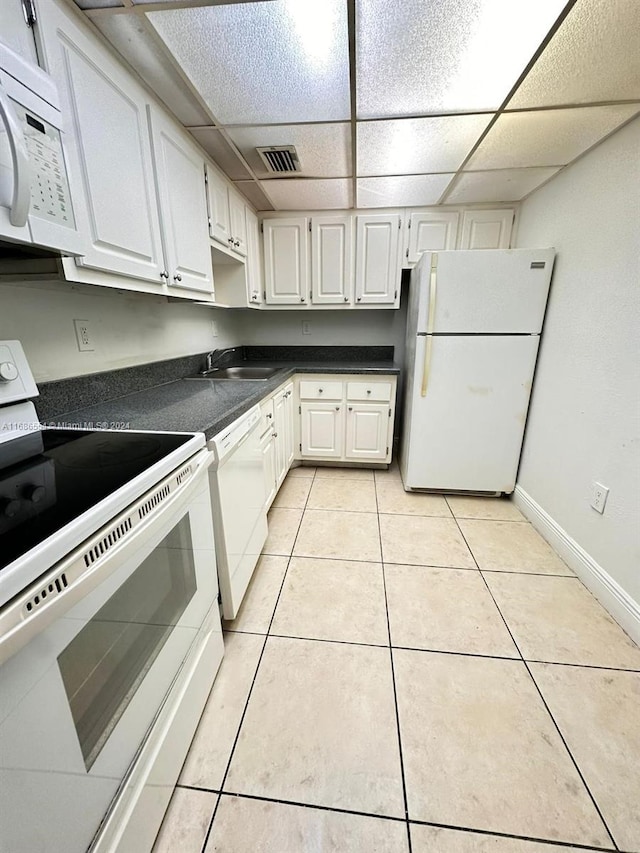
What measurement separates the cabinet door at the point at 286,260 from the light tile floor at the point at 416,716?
2003 mm

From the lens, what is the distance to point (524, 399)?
2.22m

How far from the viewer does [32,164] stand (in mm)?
783

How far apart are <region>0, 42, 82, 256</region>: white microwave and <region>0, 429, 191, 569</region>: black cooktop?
51 centimetres

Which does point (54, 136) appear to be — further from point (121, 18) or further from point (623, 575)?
point (623, 575)

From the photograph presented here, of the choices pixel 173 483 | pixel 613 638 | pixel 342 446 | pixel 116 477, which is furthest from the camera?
pixel 342 446

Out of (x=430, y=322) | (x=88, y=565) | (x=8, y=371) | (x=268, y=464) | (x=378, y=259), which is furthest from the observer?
(x=378, y=259)

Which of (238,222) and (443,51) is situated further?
(238,222)

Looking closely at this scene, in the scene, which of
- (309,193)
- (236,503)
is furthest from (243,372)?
(236,503)

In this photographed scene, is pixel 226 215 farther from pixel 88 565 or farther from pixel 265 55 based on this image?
pixel 88 565

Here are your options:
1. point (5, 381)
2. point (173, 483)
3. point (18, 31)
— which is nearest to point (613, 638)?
point (173, 483)

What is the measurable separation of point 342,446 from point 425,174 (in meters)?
1.91

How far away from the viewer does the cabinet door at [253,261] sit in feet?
8.01

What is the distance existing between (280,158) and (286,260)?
0.88m

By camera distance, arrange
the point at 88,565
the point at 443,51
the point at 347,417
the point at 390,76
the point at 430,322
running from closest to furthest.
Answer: the point at 88,565, the point at 443,51, the point at 390,76, the point at 430,322, the point at 347,417
